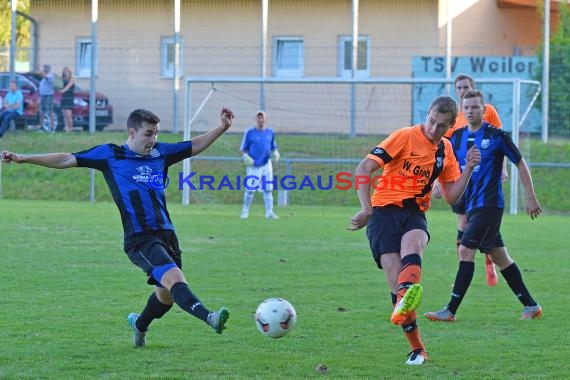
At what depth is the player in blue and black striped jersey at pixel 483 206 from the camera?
8273 millimetres

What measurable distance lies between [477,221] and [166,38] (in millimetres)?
20948

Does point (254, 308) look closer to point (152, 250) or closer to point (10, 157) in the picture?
point (152, 250)

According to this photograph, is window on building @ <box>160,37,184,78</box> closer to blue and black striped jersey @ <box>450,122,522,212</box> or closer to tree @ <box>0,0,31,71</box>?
tree @ <box>0,0,31,71</box>

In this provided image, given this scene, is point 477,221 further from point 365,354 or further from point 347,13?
point 347,13

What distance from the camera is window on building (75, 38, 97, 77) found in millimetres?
26953

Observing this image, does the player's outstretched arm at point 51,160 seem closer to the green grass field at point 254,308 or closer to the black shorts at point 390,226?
the green grass field at point 254,308

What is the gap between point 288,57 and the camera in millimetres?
27969

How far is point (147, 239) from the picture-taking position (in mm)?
6609

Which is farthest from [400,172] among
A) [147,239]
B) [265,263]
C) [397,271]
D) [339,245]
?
[339,245]

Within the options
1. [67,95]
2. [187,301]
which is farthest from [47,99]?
[187,301]

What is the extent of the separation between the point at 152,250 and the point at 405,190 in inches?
66.4

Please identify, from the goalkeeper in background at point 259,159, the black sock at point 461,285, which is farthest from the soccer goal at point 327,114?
the black sock at point 461,285

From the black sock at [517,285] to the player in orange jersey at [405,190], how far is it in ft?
5.51

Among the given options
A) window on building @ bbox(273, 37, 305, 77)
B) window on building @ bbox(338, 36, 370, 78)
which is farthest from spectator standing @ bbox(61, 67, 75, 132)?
window on building @ bbox(338, 36, 370, 78)
